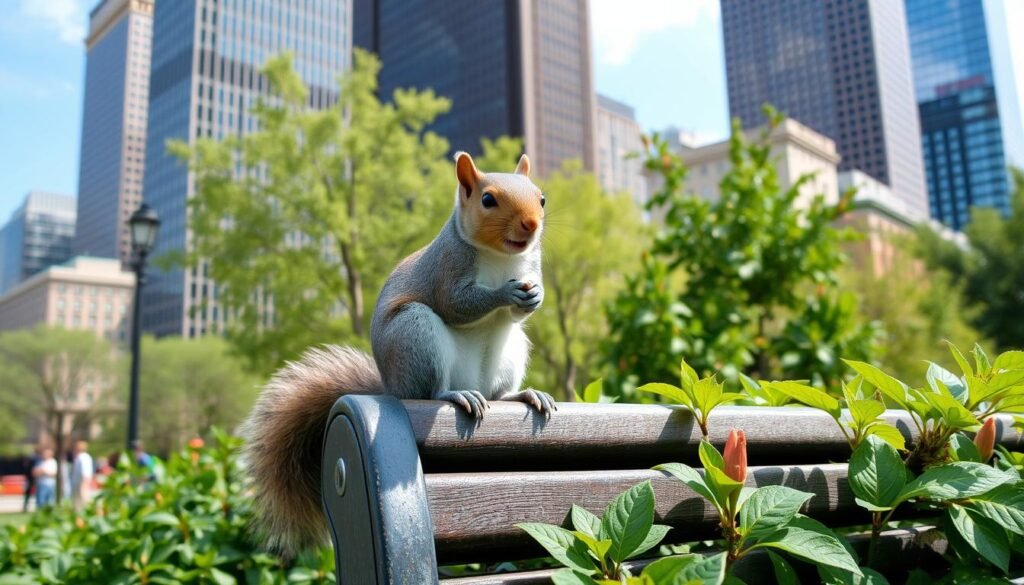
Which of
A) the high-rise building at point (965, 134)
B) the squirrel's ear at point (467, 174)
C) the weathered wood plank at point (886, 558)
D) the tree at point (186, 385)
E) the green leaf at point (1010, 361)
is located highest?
the high-rise building at point (965, 134)

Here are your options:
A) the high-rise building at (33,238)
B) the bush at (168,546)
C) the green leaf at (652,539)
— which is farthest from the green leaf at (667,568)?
the high-rise building at (33,238)

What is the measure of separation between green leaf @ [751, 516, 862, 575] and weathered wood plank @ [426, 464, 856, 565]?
0.21 m

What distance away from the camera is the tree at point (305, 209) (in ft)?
58.9

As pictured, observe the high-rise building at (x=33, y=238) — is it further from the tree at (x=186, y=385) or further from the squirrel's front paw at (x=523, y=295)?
the squirrel's front paw at (x=523, y=295)

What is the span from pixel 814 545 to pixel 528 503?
1.40ft

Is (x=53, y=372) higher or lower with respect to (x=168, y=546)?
higher

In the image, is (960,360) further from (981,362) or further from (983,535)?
(983,535)

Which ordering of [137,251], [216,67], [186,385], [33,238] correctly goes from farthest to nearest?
[33,238] → [186,385] → [216,67] → [137,251]

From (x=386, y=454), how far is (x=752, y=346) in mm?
4865

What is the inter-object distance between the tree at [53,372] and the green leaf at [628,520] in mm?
63269

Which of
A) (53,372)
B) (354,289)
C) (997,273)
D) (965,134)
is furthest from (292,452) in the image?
(965,134)

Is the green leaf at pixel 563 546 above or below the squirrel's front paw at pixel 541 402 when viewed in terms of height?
below

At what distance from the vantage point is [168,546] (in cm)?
267

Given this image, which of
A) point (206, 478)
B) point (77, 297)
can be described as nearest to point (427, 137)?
point (206, 478)
